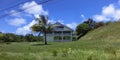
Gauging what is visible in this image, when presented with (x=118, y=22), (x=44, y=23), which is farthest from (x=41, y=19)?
(x=118, y=22)

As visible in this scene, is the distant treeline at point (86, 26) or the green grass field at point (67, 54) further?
the distant treeline at point (86, 26)

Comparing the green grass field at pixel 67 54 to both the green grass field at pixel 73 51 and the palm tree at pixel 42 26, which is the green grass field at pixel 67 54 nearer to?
the green grass field at pixel 73 51

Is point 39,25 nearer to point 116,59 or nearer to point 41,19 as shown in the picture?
point 41,19

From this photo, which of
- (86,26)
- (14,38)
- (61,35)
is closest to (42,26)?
(61,35)

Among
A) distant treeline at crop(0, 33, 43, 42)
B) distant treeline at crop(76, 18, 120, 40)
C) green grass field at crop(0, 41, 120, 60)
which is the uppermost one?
distant treeline at crop(76, 18, 120, 40)

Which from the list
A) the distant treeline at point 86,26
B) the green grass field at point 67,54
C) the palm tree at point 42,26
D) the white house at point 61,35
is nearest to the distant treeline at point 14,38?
the white house at point 61,35

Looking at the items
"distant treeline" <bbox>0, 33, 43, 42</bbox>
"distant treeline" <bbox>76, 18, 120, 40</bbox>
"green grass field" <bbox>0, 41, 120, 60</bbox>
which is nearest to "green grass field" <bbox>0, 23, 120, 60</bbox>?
"green grass field" <bbox>0, 41, 120, 60</bbox>

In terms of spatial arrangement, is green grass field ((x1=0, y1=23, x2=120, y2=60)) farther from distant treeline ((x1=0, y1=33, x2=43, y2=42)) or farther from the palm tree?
distant treeline ((x1=0, y1=33, x2=43, y2=42))

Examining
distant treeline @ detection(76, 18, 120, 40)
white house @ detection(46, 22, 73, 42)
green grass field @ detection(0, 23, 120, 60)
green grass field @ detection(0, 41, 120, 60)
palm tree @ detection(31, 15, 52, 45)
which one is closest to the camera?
green grass field @ detection(0, 41, 120, 60)

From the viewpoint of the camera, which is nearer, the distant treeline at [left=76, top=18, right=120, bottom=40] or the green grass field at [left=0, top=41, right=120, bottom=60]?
the green grass field at [left=0, top=41, right=120, bottom=60]

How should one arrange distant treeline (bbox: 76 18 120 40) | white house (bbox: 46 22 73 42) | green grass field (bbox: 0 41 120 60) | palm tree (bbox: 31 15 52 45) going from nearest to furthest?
green grass field (bbox: 0 41 120 60), palm tree (bbox: 31 15 52 45), white house (bbox: 46 22 73 42), distant treeline (bbox: 76 18 120 40)

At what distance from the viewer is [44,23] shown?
216 ft

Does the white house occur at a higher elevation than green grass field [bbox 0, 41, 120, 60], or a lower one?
higher

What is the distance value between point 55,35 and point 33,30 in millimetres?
26466
